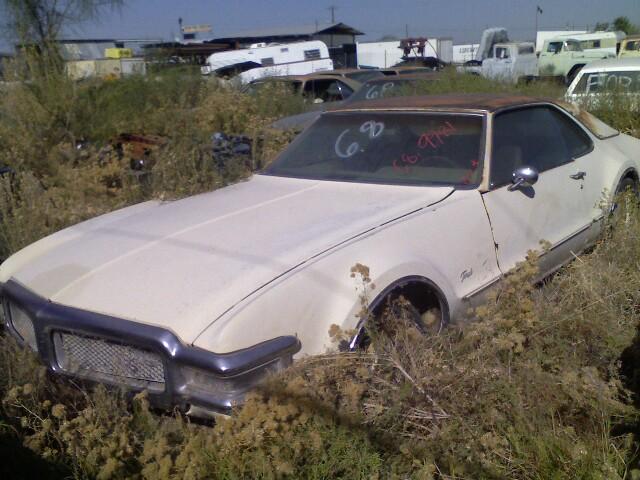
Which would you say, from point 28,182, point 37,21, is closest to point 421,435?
point 28,182

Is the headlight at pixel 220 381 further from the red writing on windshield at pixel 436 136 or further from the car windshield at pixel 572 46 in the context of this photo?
the car windshield at pixel 572 46

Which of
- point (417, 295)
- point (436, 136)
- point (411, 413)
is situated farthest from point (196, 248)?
point (436, 136)

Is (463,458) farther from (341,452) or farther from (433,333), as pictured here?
(433,333)

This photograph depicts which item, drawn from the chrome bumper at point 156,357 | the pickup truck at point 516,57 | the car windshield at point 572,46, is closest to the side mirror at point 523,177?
the chrome bumper at point 156,357

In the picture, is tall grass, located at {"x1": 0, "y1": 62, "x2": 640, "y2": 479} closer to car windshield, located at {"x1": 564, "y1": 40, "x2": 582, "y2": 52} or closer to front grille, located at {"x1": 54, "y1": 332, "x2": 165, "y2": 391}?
front grille, located at {"x1": 54, "y1": 332, "x2": 165, "y2": 391}

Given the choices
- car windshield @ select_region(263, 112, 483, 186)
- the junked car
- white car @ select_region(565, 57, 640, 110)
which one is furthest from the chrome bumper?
the junked car

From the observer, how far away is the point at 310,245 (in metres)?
2.94

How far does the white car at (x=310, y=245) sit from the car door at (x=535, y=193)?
0.04 ft

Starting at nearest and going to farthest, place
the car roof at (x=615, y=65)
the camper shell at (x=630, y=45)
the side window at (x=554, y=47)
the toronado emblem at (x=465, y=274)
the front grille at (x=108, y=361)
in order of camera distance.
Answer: the front grille at (x=108, y=361)
the toronado emblem at (x=465, y=274)
the car roof at (x=615, y=65)
the camper shell at (x=630, y=45)
the side window at (x=554, y=47)

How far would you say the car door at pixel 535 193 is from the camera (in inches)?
148

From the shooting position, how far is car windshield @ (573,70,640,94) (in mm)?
8711

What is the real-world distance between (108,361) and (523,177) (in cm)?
242

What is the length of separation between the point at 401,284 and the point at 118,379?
1255mm

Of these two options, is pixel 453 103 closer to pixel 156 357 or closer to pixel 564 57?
pixel 156 357
